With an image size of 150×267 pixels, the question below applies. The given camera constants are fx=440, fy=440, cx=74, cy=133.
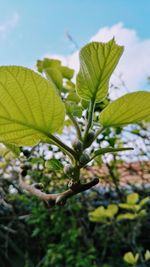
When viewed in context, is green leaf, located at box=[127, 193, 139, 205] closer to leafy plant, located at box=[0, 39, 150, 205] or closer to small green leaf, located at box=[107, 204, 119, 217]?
small green leaf, located at box=[107, 204, 119, 217]

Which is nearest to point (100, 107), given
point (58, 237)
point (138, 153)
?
point (138, 153)

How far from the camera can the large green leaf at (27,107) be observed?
589 millimetres

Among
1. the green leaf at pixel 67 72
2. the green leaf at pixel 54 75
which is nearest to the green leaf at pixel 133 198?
the green leaf at pixel 67 72

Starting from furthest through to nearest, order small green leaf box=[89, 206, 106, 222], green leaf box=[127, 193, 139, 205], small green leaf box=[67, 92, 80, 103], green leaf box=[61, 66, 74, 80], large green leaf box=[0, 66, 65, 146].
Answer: small green leaf box=[89, 206, 106, 222]
green leaf box=[127, 193, 139, 205]
green leaf box=[61, 66, 74, 80]
small green leaf box=[67, 92, 80, 103]
large green leaf box=[0, 66, 65, 146]

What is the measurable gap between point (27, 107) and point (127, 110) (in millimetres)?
147

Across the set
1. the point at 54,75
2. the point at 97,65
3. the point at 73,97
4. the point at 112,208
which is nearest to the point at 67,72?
the point at 73,97

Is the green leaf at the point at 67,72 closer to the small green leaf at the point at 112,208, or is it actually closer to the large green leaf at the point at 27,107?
the large green leaf at the point at 27,107

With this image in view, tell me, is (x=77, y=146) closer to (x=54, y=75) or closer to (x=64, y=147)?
(x=64, y=147)

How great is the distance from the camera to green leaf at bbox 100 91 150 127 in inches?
24.9

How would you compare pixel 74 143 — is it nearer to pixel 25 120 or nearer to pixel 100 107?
pixel 25 120

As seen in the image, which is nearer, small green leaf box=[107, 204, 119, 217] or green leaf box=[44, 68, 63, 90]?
green leaf box=[44, 68, 63, 90]

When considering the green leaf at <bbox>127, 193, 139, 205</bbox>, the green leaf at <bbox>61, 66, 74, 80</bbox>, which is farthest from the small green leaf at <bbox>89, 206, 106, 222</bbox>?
the green leaf at <bbox>61, 66, 74, 80</bbox>

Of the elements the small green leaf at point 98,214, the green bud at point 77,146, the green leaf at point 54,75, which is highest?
the green leaf at point 54,75

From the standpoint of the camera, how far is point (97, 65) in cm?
65
